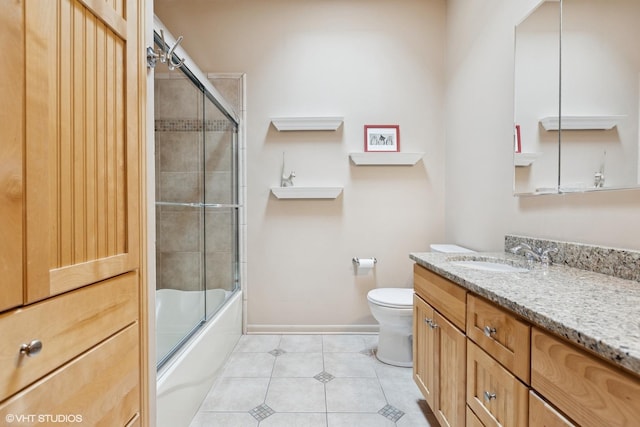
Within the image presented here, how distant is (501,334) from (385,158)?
1814 mm

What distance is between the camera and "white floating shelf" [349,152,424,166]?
Answer: 8.23 ft

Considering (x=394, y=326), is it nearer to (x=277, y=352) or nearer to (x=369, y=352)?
(x=369, y=352)

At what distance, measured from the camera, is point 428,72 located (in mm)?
2643

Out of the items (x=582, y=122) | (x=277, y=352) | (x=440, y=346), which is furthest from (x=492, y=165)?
(x=277, y=352)

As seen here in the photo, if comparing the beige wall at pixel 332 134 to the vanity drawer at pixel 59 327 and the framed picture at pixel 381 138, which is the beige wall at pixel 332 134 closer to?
the framed picture at pixel 381 138

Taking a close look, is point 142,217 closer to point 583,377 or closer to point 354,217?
point 583,377

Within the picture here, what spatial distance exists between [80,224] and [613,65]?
1.82 m

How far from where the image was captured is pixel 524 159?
1627 mm

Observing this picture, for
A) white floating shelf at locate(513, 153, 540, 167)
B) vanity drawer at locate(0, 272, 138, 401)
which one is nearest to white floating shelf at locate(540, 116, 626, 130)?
white floating shelf at locate(513, 153, 540, 167)

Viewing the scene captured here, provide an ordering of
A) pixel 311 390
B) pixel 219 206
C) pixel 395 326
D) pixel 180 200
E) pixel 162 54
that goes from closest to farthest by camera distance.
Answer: pixel 162 54 < pixel 311 390 < pixel 395 326 < pixel 180 200 < pixel 219 206

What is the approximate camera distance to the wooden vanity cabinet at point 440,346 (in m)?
1.17

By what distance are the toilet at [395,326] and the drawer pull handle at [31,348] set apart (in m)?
1.80

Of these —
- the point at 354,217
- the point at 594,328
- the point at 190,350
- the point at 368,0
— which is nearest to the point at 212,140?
the point at 354,217

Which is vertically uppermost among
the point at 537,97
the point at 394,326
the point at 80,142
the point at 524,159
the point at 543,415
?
the point at 537,97
